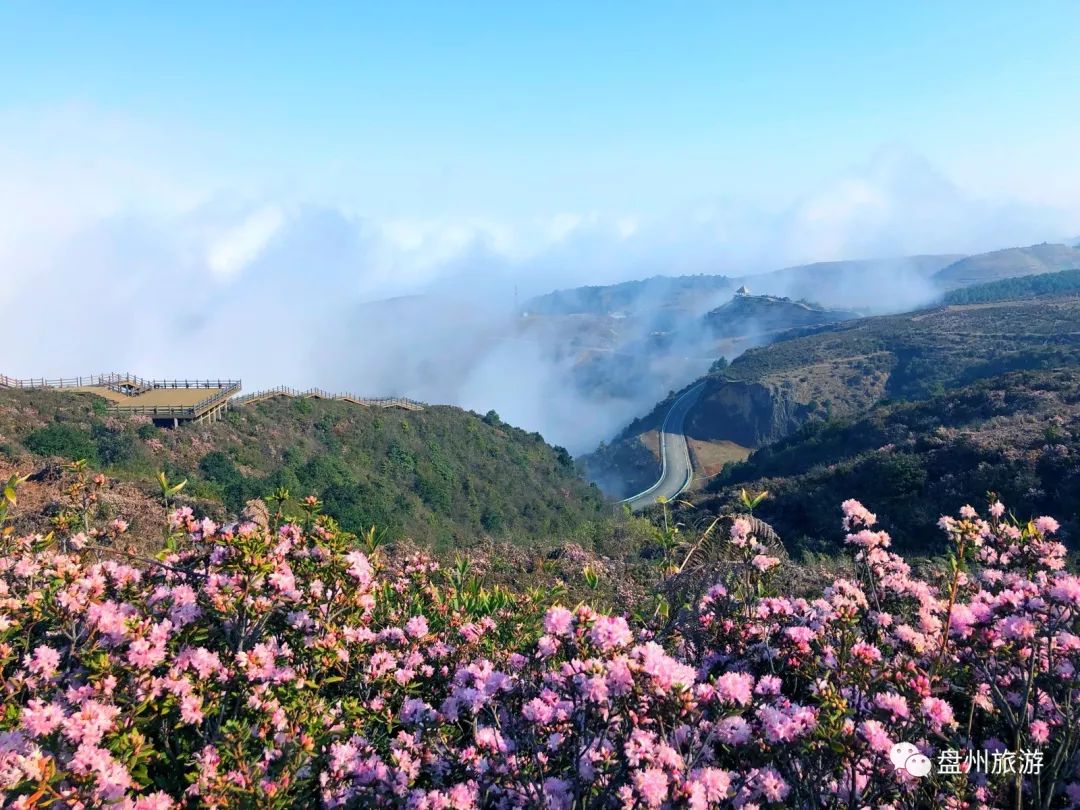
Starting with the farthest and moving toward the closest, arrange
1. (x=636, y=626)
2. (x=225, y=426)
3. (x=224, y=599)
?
(x=225, y=426)
(x=636, y=626)
(x=224, y=599)

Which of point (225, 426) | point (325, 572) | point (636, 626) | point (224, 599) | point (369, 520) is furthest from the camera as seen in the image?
point (225, 426)

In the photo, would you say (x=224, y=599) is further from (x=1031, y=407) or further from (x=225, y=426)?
(x=1031, y=407)

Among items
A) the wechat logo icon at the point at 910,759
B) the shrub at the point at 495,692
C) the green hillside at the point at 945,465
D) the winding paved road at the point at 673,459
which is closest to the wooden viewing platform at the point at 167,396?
the winding paved road at the point at 673,459

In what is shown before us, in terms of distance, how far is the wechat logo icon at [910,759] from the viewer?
13.6 ft

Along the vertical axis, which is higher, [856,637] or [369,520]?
[856,637]

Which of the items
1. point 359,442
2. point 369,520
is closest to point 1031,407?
point 369,520

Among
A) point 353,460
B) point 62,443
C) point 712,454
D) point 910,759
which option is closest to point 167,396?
point 353,460

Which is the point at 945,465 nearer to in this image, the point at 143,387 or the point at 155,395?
the point at 155,395

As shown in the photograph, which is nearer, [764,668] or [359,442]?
[764,668]

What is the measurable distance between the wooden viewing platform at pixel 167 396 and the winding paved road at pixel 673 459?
87.8 ft

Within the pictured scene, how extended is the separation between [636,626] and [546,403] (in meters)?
160

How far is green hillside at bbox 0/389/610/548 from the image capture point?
109 feet

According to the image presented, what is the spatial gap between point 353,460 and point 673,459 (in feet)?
166

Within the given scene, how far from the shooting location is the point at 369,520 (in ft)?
111
